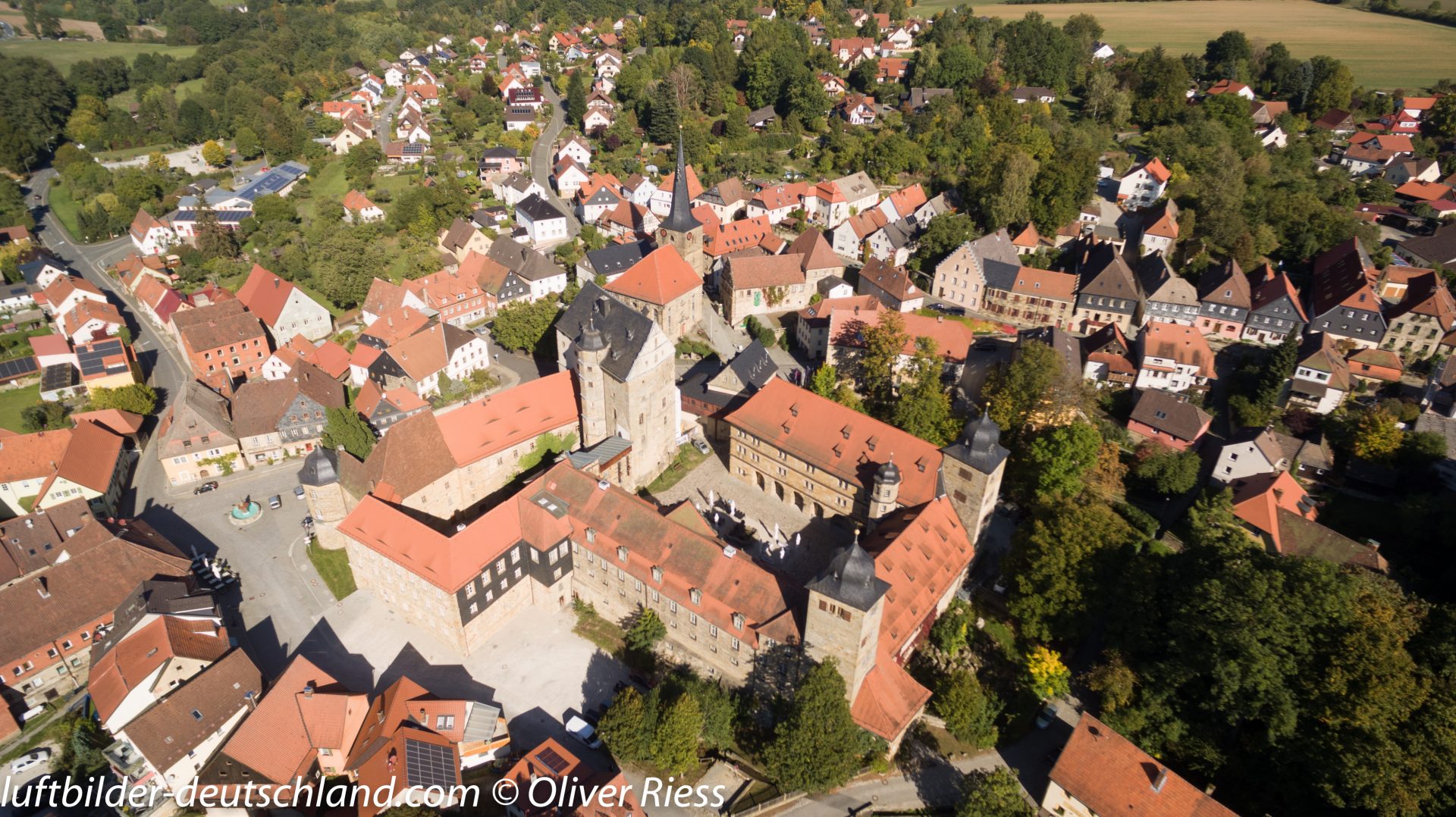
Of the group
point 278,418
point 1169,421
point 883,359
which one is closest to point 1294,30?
point 1169,421

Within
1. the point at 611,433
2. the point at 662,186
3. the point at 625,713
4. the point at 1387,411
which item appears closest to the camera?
the point at 625,713

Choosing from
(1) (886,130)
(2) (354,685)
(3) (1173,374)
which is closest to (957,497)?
(3) (1173,374)

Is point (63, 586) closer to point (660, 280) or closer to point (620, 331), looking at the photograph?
point (620, 331)

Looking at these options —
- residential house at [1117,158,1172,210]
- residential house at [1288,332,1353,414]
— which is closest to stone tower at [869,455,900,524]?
residential house at [1288,332,1353,414]

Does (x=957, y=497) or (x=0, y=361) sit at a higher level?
(x=957, y=497)

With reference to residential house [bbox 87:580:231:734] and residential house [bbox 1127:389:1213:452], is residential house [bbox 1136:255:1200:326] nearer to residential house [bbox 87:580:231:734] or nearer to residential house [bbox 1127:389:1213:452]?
residential house [bbox 1127:389:1213:452]

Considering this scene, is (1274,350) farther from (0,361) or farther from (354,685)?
(0,361)
